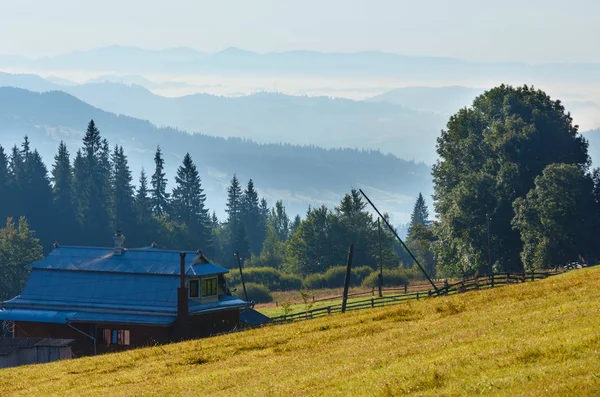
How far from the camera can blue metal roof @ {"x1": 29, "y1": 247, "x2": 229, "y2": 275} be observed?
69.6m

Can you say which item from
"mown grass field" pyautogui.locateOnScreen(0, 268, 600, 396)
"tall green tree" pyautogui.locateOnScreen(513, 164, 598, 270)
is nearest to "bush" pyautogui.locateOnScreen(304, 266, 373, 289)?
"tall green tree" pyautogui.locateOnScreen(513, 164, 598, 270)

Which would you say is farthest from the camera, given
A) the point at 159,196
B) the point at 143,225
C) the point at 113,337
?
the point at 159,196

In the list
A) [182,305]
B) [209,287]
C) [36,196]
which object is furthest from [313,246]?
[182,305]

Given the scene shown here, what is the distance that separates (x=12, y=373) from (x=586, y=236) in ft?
209

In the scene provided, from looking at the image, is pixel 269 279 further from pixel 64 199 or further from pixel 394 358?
pixel 394 358

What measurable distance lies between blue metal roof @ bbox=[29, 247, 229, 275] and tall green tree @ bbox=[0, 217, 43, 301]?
4620cm

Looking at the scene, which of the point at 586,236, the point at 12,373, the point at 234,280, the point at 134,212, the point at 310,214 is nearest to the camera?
the point at 12,373

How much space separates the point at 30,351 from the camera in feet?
195

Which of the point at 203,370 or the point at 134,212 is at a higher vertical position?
the point at 134,212

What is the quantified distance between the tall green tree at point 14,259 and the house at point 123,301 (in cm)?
4797

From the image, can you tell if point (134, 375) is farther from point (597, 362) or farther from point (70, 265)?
point (70, 265)

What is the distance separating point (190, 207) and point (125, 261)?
11155 cm

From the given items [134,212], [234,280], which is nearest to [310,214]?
[234,280]

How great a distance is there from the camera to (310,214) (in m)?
150
